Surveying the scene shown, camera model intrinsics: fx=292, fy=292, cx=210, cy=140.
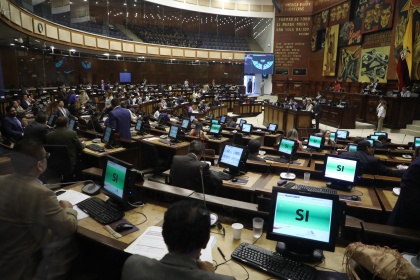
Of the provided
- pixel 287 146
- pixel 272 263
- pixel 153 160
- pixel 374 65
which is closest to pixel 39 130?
pixel 153 160

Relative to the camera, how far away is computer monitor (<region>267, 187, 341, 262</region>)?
6.72 ft

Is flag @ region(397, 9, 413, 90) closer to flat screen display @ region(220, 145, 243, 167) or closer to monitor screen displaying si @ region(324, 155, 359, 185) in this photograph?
monitor screen displaying si @ region(324, 155, 359, 185)

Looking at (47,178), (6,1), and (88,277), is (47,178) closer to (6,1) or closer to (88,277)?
(88,277)

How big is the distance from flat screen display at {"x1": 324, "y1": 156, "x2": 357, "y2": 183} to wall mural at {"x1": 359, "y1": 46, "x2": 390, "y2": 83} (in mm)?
12448

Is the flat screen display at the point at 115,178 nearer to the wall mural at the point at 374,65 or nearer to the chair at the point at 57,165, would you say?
the chair at the point at 57,165

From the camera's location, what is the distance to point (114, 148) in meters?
5.88

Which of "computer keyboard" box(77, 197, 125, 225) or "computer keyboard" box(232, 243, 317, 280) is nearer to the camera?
"computer keyboard" box(232, 243, 317, 280)

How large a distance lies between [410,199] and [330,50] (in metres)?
18.8

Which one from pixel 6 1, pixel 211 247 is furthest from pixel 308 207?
pixel 6 1

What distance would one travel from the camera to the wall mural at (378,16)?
1362 cm

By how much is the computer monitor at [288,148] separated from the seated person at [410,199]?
8.83ft

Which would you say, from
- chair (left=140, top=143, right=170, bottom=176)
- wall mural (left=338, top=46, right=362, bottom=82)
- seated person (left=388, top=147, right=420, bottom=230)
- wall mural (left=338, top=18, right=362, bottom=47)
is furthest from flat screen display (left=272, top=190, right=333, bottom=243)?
wall mural (left=338, top=18, right=362, bottom=47)

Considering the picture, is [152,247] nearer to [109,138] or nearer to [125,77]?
[109,138]

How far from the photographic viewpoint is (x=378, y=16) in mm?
14391
